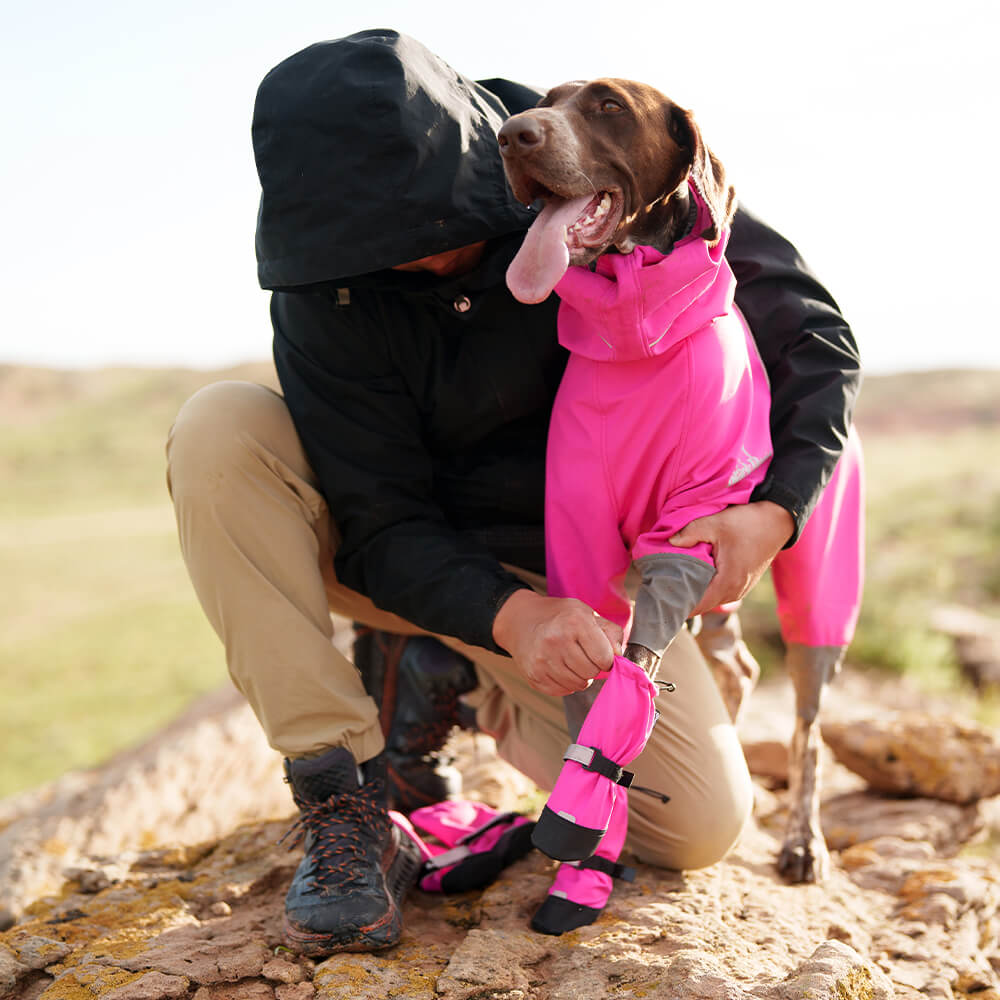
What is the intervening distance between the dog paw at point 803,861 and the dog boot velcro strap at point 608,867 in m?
0.59

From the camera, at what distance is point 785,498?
241 centimetres

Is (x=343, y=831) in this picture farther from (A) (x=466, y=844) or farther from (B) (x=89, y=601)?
(B) (x=89, y=601)

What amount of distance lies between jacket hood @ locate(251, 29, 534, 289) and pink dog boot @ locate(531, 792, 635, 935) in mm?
1346

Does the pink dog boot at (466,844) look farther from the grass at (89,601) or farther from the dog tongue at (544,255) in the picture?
the grass at (89,601)

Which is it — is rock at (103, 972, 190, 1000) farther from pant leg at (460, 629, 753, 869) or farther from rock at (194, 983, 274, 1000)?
pant leg at (460, 629, 753, 869)

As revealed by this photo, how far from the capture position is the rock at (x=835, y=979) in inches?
77.3

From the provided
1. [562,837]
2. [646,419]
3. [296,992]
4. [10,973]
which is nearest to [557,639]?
[562,837]

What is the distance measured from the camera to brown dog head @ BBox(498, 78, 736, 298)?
82.5 inches

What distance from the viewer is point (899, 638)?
6.45m

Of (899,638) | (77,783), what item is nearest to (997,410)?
(899,638)

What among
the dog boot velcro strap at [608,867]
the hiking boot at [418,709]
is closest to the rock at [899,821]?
the dog boot velcro strap at [608,867]

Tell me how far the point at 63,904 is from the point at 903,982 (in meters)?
2.14

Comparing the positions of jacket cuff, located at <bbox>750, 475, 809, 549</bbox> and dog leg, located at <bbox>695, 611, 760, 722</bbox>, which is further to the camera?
dog leg, located at <bbox>695, 611, 760, 722</bbox>

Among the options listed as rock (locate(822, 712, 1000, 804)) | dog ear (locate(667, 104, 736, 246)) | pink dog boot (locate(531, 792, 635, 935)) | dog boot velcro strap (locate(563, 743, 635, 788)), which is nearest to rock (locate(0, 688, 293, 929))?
pink dog boot (locate(531, 792, 635, 935))
